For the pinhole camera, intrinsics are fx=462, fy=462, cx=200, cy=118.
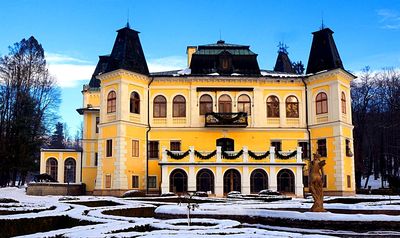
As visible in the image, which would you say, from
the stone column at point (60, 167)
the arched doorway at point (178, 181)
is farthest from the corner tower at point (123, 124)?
the stone column at point (60, 167)

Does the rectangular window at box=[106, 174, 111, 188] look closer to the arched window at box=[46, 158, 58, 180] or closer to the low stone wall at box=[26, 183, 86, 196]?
the low stone wall at box=[26, 183, 86, 196]

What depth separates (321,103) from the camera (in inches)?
1580

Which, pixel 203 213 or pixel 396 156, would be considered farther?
pixel 396 156

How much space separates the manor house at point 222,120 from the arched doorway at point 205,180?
0.26ft

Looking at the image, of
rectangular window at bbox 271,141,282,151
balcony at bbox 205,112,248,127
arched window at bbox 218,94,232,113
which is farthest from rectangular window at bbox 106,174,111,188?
rectangular window at bbox 271,141,282,151

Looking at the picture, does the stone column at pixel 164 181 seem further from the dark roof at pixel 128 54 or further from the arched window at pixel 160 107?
the dark roof at pixel 128 54

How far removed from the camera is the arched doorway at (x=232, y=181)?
36469 mm

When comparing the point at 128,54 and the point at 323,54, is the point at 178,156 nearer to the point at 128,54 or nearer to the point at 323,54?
the point at 128,54

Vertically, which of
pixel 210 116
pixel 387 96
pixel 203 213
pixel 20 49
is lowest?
pixel 203 213

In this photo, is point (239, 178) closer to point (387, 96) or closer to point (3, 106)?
point (3, 106)

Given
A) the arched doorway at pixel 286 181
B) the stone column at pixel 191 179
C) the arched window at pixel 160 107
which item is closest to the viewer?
the stone column at pixel 191 179

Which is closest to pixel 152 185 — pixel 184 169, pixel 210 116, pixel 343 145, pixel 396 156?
pixel 184 169

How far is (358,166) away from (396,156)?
8.38 metres

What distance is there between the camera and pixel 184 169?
3638 cm
